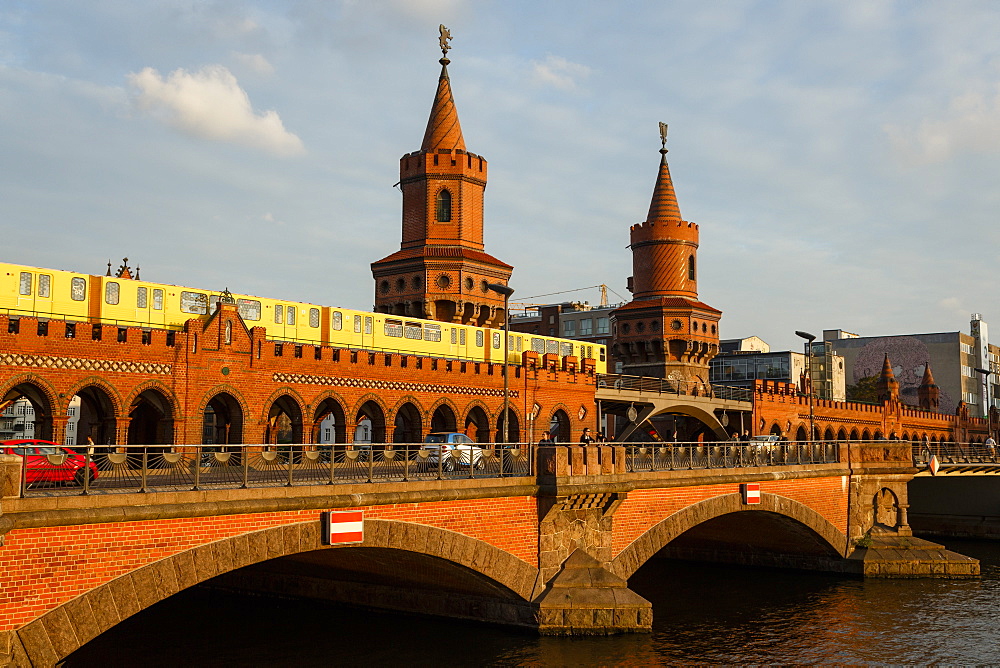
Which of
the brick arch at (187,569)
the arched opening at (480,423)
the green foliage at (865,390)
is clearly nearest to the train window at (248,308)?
the arched opening at (480,423)

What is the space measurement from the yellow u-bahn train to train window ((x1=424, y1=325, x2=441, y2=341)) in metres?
0.05

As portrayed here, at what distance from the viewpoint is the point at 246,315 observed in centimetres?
4278

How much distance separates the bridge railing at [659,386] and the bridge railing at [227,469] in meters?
35.2

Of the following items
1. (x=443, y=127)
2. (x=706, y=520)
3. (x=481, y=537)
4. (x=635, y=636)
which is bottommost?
(x=635, y=636)

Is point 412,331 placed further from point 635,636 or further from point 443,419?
point 635,636

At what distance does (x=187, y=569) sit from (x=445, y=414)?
32568 mm

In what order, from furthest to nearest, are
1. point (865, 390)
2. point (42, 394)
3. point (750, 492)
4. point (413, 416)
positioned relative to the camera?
point (865, 390)
point (413, 416)
point (42, 394)
point (750, 492)

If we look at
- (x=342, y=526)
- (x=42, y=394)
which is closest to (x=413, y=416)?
(x=42, y=394)

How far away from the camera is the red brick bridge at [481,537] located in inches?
649

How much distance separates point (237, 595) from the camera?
33.5 m

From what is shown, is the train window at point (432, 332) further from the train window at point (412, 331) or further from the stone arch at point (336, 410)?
the stone arch at point (336, 410)

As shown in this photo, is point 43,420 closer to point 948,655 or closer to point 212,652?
point 212,652

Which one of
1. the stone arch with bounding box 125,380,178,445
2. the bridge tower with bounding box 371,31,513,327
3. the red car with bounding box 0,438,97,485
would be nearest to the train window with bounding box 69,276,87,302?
the stone arch with bounding box 125,380,178,445

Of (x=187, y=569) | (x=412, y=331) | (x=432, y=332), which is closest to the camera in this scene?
(x=187, y=569)
